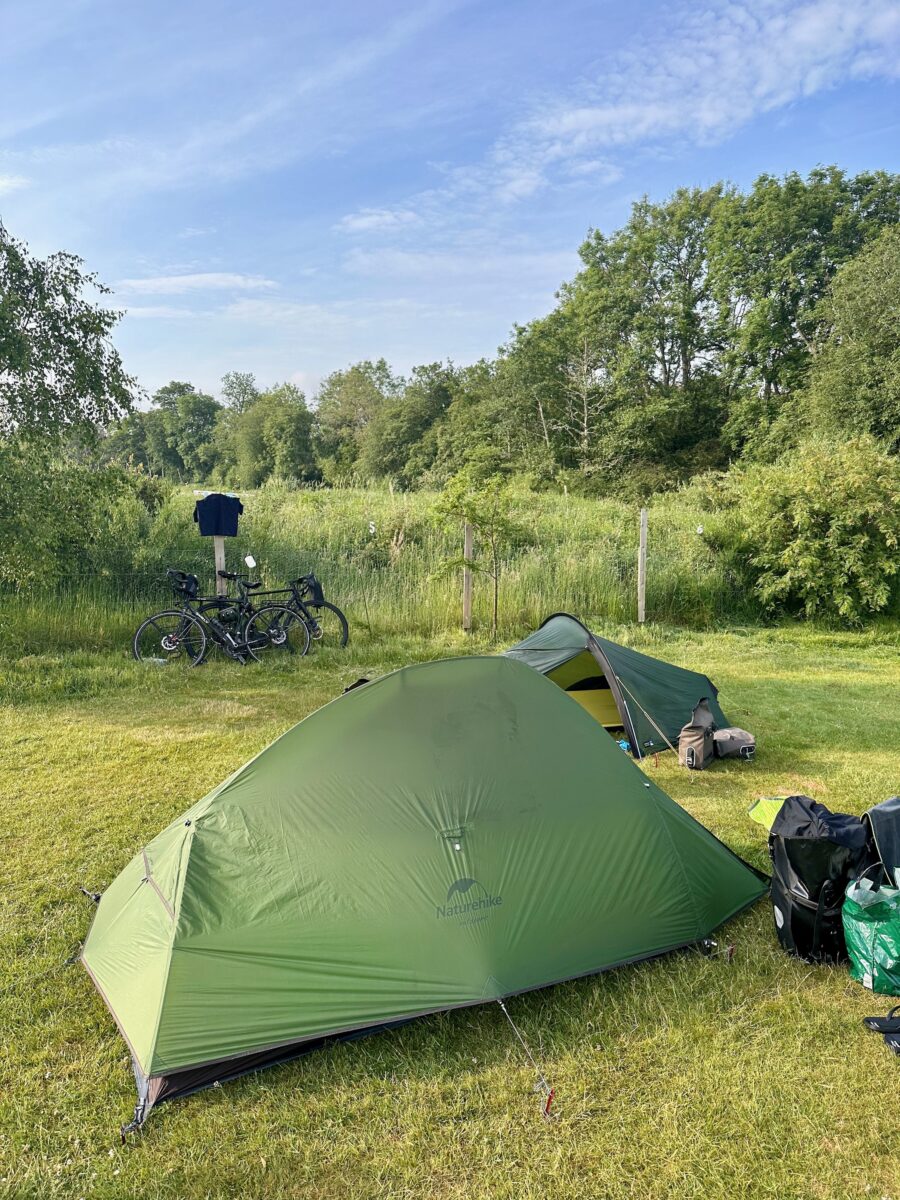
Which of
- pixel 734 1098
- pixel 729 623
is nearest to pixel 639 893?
pixel 734 1098

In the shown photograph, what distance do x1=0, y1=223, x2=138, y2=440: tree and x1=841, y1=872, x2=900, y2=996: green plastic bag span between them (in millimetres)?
7683

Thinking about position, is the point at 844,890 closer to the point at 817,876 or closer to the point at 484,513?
the point at 817,876

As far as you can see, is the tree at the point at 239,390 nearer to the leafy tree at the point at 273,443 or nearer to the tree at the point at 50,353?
the leafy tree at the point at 273,443

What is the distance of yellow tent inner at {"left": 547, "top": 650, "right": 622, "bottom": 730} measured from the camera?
17.3 feet

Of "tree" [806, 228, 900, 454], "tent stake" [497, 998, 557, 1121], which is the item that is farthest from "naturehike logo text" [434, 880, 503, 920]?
"tree" [806, 228, 900, 454]

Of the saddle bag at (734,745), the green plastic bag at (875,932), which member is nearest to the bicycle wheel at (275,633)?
the saddle bag at (734,745)

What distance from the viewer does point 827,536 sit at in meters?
10.0

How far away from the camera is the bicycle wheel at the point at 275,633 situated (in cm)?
756

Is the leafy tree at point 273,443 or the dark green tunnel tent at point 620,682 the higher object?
the leafy tree at point 273,443

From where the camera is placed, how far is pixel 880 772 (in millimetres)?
4562

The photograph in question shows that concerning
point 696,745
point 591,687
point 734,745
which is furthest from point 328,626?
point 734,745

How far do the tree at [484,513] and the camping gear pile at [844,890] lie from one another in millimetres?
6054

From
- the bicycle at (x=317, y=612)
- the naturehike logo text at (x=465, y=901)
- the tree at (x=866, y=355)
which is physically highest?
the tree at (x=866, y=355)

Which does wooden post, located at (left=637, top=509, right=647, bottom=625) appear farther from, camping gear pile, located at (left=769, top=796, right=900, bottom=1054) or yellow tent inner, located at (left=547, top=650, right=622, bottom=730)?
camping gear pile, located at (left=769, top=796, right=900, bottom=1054)
